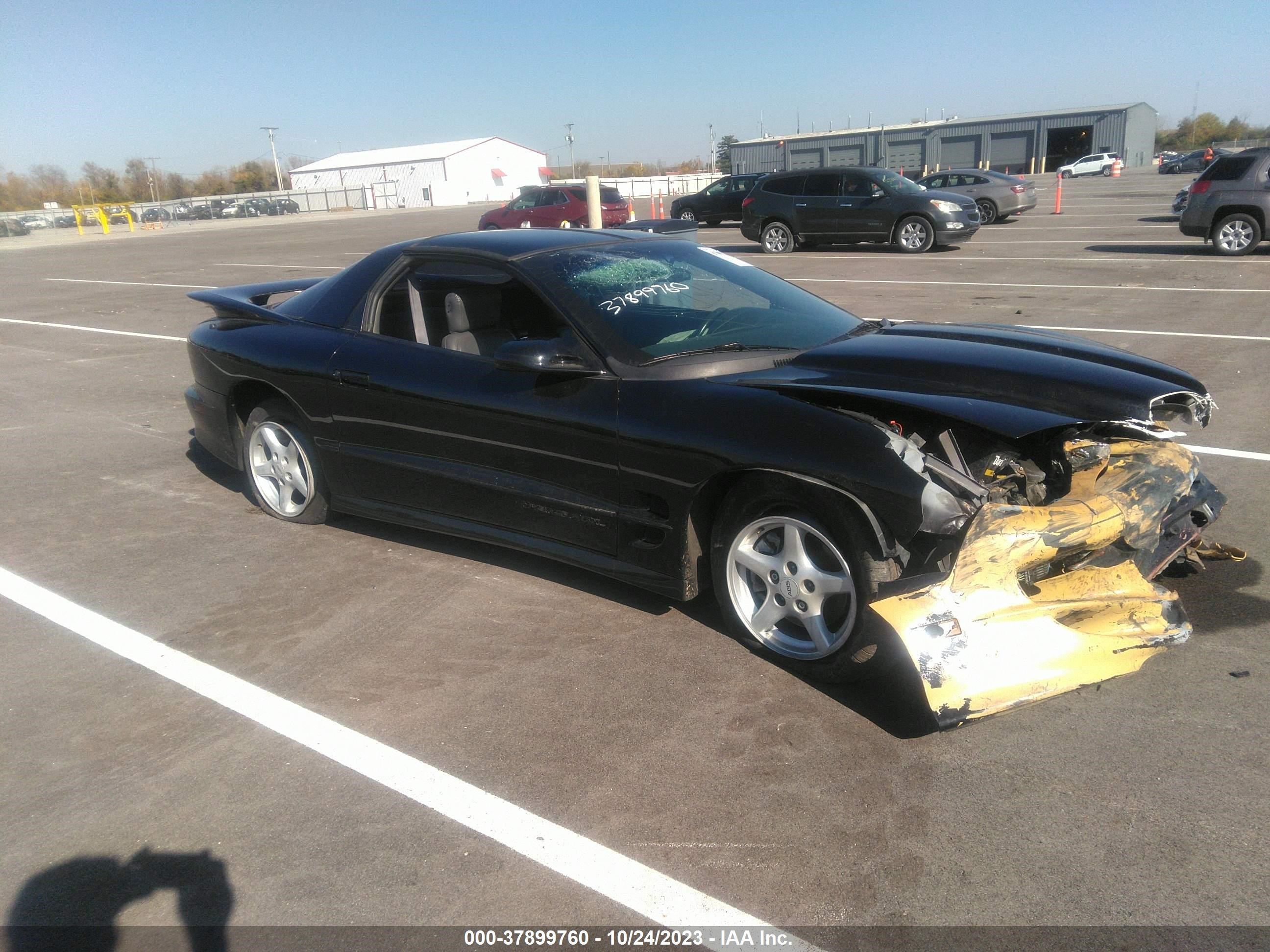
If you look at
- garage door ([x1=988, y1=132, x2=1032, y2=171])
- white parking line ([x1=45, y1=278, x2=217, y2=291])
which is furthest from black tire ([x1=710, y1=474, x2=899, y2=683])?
garage door ([x1=988, y1=132, x2=1032, y2=171])

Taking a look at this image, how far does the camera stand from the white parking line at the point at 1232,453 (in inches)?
224

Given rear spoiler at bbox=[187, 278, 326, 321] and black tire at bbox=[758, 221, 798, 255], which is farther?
black tire at bbox=[758, 221, 798, 255]

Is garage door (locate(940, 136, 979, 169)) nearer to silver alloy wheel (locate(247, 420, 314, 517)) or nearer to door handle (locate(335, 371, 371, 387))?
silver alloy wheel (locate(247, 420, 314, 517))

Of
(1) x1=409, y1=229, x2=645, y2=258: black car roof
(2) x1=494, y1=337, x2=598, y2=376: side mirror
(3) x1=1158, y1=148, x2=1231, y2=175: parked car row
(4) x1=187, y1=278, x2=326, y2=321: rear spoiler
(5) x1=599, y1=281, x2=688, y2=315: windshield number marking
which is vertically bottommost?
(3) x1=1158, y1=148, x2=1231, y2=175: parked car row

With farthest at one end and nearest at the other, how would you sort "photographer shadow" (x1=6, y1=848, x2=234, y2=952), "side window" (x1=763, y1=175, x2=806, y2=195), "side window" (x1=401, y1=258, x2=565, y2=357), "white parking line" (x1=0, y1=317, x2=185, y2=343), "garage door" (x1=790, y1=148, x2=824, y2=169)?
1. "garage door" (x1=790, y1=148, x2=824, y2=169)
2. "side window" (x1=763, y1=175, x2=806, y2=195)
3. "white parking line" (x1=0, y1=317, x2=185, y2=343)
4. "side window" (x1=401, y1=258, x2=565, y2=357)
5. "photographer shadow" (x1=6, y1=848, x2=234, y2=952)

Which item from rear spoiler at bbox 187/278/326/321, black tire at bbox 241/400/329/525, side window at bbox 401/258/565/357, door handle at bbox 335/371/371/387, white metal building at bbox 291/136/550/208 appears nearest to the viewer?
side window at bbox 401/258/565/357

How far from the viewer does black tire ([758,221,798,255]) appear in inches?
783

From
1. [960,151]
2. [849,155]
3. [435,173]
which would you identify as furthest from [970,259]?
[435,173]

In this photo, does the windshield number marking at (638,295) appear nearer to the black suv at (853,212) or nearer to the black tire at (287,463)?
the black tire at (287,463)

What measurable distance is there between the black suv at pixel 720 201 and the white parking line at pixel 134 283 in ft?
43.1

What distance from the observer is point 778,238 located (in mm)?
20062

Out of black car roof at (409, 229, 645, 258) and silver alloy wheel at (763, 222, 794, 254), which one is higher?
black car roof at (409, 229, 645, 258)

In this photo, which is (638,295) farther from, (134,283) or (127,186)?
(127,186)

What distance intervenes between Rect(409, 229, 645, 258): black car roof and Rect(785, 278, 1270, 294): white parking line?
862 centimetres
